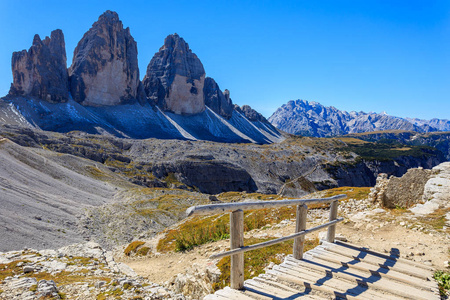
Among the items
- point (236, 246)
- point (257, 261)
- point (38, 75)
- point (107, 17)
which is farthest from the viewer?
point (107, 17)

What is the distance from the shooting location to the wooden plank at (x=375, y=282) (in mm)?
6195

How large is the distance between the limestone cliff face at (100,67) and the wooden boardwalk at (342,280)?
20232 centimetres

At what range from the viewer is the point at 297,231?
791 cm

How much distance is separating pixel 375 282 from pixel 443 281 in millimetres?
1952

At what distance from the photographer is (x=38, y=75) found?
167250 mm

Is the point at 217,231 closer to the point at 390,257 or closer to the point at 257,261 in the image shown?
the point at 257,261

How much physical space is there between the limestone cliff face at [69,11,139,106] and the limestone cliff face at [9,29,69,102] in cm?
1089

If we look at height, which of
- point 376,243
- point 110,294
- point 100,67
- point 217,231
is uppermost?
point 100,67

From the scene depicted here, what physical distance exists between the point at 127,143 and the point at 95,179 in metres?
58.8

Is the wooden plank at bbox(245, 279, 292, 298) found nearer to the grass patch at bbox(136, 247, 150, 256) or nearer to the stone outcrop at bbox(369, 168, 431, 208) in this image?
the stone outcrop at bbox(369, 168, 431, 208)

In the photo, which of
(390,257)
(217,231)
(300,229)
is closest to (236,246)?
(300,229)

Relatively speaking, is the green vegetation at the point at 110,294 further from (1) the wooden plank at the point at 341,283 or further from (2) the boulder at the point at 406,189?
(2) the boulder at the point at 406,189

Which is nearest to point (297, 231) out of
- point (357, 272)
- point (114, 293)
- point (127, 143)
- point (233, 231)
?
point (357, 272)

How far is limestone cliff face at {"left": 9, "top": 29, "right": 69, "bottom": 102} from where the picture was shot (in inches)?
6547
